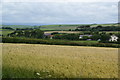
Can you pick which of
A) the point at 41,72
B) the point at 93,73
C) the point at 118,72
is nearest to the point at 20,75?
the point at 41,72

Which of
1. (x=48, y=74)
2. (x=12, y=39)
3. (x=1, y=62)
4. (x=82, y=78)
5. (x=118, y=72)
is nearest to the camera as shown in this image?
(x=82, y=78)

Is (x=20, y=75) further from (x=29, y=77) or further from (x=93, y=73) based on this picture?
(x=93, y=73)

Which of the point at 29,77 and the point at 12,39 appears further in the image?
the point at 12,39

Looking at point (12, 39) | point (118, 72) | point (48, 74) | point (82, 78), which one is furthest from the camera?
point (12, 39)

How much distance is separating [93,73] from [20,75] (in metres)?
2.63

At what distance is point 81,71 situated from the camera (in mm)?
6648

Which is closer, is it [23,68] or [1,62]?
[23,68]

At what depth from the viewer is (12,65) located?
7.30 metres

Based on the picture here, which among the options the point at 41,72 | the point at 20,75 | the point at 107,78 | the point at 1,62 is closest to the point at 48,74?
the point at 41,72

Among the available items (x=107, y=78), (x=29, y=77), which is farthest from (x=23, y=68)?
(x=107, y=78)

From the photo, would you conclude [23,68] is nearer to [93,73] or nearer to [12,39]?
[93,73]

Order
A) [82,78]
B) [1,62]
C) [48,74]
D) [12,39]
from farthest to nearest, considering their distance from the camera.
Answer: [12,39] → [1,62] → [48,74] → [82,78]

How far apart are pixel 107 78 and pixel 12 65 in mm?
3819

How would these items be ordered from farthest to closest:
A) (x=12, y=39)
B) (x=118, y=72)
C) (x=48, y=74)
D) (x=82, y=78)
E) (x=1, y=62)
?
1. (x=12, y=39)
2. (x=1, y=62)
3. (x=118, y=72)
4. (x=48, y=74)
5. (x=82, y=78)
